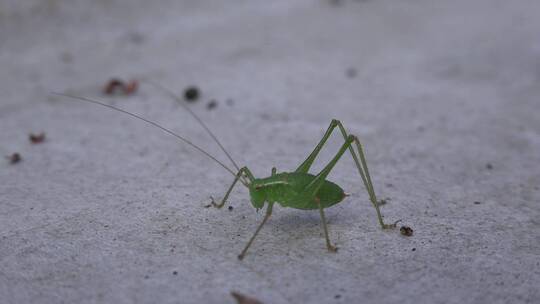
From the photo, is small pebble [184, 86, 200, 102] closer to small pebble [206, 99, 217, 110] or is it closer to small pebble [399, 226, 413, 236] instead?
small pebble [206, 99, 217, 110]

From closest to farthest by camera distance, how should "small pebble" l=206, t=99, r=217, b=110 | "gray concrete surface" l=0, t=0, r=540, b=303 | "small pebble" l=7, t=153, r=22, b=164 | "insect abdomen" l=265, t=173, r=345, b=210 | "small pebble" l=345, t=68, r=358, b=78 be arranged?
"gray concrete surface" l=0, t=0, r=540, b=303
"insect abdomen" l=265, t=173, r=345, b=210
"small pebble" l=7, t=153, r=22, b=164
"small pebble" l=206, t=99, r=217, b=110
"small pebble" l=345, t=68, r=358, b=78

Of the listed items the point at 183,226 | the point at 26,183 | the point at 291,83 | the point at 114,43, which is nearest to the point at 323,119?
the point at 291,83

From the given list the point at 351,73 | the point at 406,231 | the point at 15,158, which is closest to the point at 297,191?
the point at 406,231

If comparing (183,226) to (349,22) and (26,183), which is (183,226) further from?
(349,22)

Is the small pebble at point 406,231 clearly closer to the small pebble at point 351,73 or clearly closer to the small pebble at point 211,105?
the small pebble at point 211,105

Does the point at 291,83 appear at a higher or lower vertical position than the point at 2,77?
higher

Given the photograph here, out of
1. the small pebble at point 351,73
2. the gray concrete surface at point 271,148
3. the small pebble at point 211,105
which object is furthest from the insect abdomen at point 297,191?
the small pebble at point 351,73

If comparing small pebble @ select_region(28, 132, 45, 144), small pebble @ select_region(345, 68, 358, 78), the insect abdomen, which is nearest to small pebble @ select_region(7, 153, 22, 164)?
small pebble @ select_region(28, 132, 45, 144)

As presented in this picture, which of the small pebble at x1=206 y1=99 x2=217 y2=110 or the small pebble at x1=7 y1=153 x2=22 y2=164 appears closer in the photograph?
the small pebble at x1=7 y1=153 x2=22 y2=164
